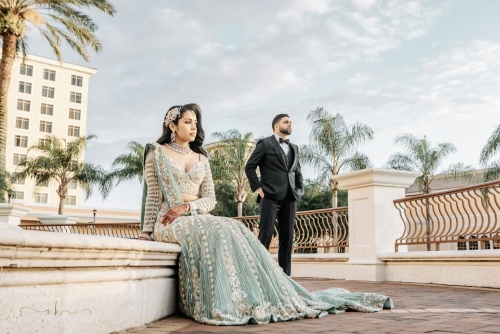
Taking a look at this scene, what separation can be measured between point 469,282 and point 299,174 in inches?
98.1

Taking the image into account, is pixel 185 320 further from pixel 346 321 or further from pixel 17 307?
pixel 17 307

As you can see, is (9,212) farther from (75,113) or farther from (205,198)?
(75,113)

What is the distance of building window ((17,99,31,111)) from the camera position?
58.3m

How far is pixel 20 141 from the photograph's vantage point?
5800 cm

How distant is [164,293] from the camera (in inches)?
130

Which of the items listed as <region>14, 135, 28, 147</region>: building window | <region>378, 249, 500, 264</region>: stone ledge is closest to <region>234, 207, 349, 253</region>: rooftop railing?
<region>378, 249, 500, 264</region>: stone ledge

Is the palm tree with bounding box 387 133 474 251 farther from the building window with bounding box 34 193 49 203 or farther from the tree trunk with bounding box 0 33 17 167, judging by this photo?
the building window with bounding box 34 193 49 203

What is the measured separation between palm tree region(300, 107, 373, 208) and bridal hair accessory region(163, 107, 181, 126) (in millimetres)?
20999

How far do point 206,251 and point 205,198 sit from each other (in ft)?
1.99

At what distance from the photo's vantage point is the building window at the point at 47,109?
2366 inches

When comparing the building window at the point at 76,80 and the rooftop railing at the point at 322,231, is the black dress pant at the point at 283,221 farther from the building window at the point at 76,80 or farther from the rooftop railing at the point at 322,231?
the building window at the point at 76,80

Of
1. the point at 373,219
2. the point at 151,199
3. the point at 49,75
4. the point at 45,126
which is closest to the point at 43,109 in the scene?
the point at 45,126

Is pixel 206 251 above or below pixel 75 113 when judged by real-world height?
below

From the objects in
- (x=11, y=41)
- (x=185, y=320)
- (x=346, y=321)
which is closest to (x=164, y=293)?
(x=185, y=320)
